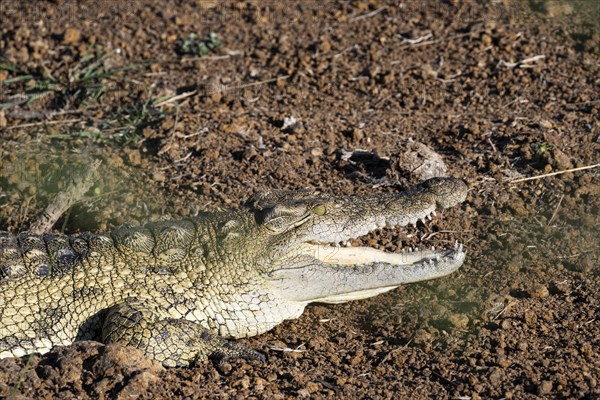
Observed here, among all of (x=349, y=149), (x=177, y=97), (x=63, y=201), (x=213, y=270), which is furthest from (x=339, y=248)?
(x=177, y=97)

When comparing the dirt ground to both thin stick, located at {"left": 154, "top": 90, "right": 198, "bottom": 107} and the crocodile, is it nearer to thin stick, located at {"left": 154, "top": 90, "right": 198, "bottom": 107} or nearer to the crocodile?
thin stick, located at {"left": 154, "top": 90, "right": 198, "bottom": 107}

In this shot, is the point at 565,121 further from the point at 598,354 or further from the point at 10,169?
the point at 10,169

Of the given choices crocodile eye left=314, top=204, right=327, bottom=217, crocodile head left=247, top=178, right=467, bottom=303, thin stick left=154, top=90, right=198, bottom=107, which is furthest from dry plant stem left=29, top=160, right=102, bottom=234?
crocodile eye left=314, top=204, right=327, bottom=217

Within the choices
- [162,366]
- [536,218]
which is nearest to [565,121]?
[536,218]

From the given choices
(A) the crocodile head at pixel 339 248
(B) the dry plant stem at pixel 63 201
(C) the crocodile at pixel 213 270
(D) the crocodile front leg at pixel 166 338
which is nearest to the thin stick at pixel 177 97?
(B) the dry plant stem at pixel 63 201

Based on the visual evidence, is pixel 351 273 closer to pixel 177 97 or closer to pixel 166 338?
pixel 166 338

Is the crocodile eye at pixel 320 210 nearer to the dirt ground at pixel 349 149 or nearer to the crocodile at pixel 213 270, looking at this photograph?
the crocodile at pixel 213 270
